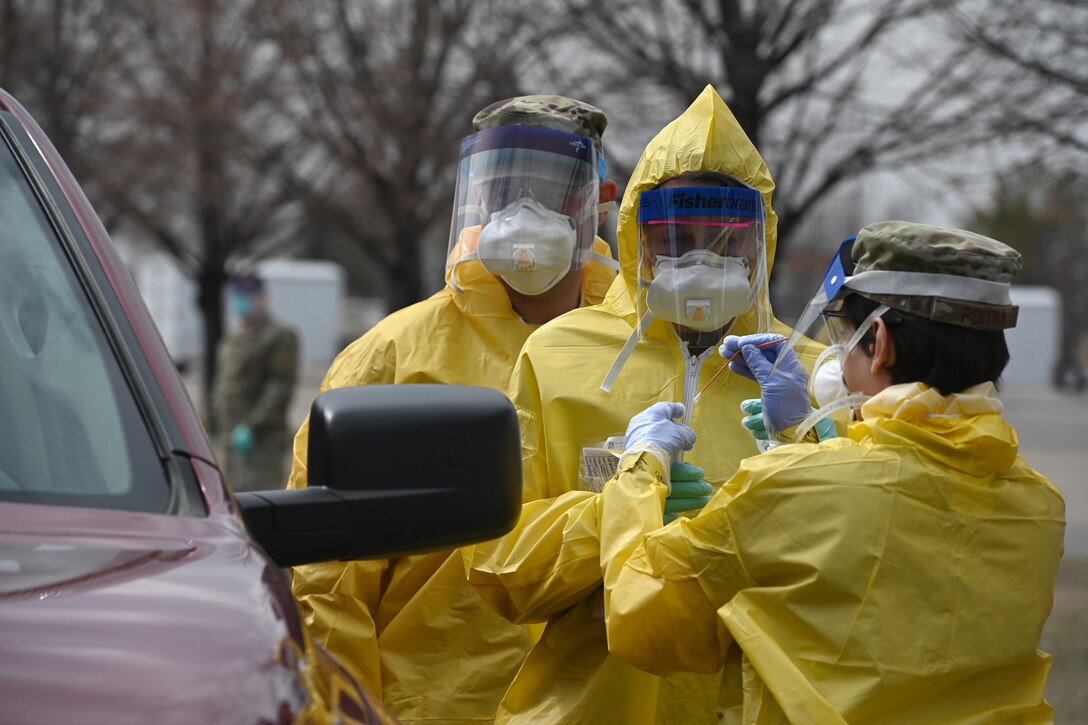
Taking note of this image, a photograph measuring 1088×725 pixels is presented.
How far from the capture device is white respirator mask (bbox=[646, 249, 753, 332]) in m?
3.18

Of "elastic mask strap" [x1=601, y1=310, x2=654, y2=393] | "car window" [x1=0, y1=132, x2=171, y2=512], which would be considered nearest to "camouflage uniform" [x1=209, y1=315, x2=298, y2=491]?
"elastic mask strap" [x1=601, y1=310, x2=654, y2=393]

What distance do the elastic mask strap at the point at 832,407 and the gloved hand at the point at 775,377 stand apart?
0.16 m

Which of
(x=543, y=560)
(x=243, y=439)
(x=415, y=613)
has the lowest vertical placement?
(x=243, y=439)

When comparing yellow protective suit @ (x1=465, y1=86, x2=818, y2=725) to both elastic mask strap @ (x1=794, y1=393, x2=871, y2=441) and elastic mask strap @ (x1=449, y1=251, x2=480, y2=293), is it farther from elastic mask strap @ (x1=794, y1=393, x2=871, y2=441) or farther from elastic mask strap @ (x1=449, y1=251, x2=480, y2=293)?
elastic mask strap @ (x1=449, y1=251, x2=480, y2=293)

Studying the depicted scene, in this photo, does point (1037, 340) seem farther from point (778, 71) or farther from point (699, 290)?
point (699, 290)

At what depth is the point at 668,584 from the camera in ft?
8.04

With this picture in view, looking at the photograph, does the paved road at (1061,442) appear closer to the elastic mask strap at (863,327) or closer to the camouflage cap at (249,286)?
the elastic mask strap at (863,327)

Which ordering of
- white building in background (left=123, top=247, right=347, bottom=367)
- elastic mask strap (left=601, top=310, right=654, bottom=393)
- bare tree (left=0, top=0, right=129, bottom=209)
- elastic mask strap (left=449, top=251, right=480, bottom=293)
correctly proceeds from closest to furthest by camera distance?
elastic mask strap (left=601, top=310, right=654, bottom=393)
elastic mask strap (left=449, top=251, right=480, bottom=293)
bare tree (left=0, top=0, right=129, bottom=209)
white building in background (left=123, top=247, right=347, bottom=367)

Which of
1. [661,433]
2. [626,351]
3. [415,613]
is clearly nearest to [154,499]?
[661,433]

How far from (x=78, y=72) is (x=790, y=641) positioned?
13908 mm

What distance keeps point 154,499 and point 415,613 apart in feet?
6.42

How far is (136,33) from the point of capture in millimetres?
15492

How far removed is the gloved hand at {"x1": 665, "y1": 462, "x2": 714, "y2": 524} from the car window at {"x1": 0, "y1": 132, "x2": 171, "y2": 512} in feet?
4.29

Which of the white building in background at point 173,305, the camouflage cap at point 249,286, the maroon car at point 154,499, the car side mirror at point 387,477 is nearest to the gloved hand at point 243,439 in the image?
the camouflage cap at point 249,286
